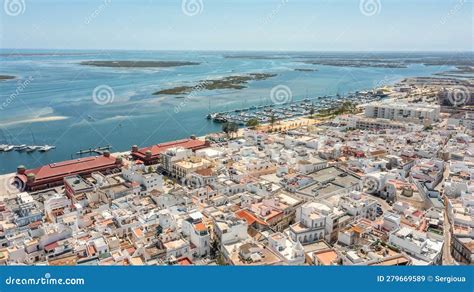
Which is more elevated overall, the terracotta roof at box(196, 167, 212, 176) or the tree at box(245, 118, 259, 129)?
the terracotta roof at box(196, 167, 212, 176)

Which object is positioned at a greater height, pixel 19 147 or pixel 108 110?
pixel 108 110

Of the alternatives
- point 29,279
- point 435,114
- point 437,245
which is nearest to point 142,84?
point 435,114

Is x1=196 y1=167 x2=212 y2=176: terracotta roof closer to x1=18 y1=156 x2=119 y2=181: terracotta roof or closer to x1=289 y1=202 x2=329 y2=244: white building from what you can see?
x1=18 y1=156 x2=119 y2=181: terracotta roof

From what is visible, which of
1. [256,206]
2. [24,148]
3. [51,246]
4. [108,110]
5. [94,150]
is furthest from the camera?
[108,110]

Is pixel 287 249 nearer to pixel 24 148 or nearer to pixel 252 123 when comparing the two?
pixel 252 123

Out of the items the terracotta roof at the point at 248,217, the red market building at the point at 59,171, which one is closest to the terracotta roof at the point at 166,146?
the red market building at the point at 59,171

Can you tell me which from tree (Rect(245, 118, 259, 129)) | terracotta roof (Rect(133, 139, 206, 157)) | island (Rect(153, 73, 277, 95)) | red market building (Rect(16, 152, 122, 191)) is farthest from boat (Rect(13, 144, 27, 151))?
island (Rect(153, 73, 277, 95))

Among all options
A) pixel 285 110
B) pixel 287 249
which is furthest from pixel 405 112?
pixel 287 249
